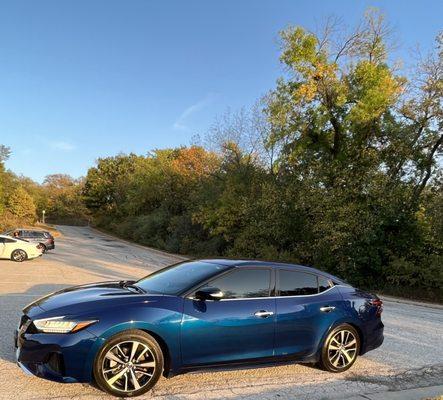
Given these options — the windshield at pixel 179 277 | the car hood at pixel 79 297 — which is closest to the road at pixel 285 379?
the car hood at pixel 79 297

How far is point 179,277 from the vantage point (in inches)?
226

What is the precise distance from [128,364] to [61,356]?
2.24 feet

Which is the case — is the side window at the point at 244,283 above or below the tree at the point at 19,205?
below

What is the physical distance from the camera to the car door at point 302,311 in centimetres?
560

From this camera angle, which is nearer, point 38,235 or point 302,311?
point 302,311

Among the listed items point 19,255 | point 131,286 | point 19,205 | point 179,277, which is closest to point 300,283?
point 179,277

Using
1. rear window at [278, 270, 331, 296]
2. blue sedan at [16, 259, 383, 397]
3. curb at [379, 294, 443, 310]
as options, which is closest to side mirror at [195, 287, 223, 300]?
blue sedan at [16, 259, 383, 397]

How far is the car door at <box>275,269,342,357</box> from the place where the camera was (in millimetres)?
5603

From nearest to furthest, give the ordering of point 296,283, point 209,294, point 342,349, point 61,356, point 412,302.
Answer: point 61,356 < point 209,294 < point 296,283 < point 342,349 < point 412,302

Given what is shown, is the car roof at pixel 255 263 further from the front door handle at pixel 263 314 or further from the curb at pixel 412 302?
the curb at pixel 412 302

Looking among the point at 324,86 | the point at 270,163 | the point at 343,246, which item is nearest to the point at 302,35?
the point at 324,86

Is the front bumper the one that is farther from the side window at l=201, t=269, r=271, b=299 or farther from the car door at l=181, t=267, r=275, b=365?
the side window at l=201, t=269, r=271, b=299

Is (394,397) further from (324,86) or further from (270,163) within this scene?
(270,163)

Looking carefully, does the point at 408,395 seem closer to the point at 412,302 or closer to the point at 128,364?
the point at 128,364
